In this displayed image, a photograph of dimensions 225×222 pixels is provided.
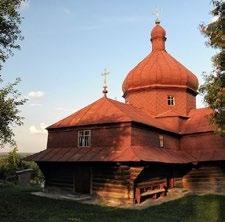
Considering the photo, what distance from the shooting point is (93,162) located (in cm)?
2109

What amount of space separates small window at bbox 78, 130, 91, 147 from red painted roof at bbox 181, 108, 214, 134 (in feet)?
27.5

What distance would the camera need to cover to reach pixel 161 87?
30328 millimetres

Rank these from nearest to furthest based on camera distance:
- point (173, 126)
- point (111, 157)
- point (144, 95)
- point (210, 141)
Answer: point (111, 157), point (210, 141), point (173, 126), point (144, 95)

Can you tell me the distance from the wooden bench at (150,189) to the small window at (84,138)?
4.51 metres

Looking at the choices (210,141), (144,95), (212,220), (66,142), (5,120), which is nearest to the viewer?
(5,120)

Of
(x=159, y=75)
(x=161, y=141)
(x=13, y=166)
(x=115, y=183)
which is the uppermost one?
(x=159, y=75)

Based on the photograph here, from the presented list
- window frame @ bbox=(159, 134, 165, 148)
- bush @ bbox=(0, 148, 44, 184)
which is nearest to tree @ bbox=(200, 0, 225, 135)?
window frame @ bbox=(159, 134, 165, 148)

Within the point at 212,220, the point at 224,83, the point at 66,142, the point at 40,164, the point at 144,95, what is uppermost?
the point at 144,95

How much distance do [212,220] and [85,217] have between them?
5.98 meters

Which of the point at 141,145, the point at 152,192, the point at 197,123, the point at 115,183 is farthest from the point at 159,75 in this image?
the point at 115,183

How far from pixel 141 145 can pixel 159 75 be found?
32.3 feet

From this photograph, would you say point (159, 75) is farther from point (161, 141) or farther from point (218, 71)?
point (218, 71)

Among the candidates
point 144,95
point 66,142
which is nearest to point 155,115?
point 144,95

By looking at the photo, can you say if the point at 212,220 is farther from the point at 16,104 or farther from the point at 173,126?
the point at 173,126
